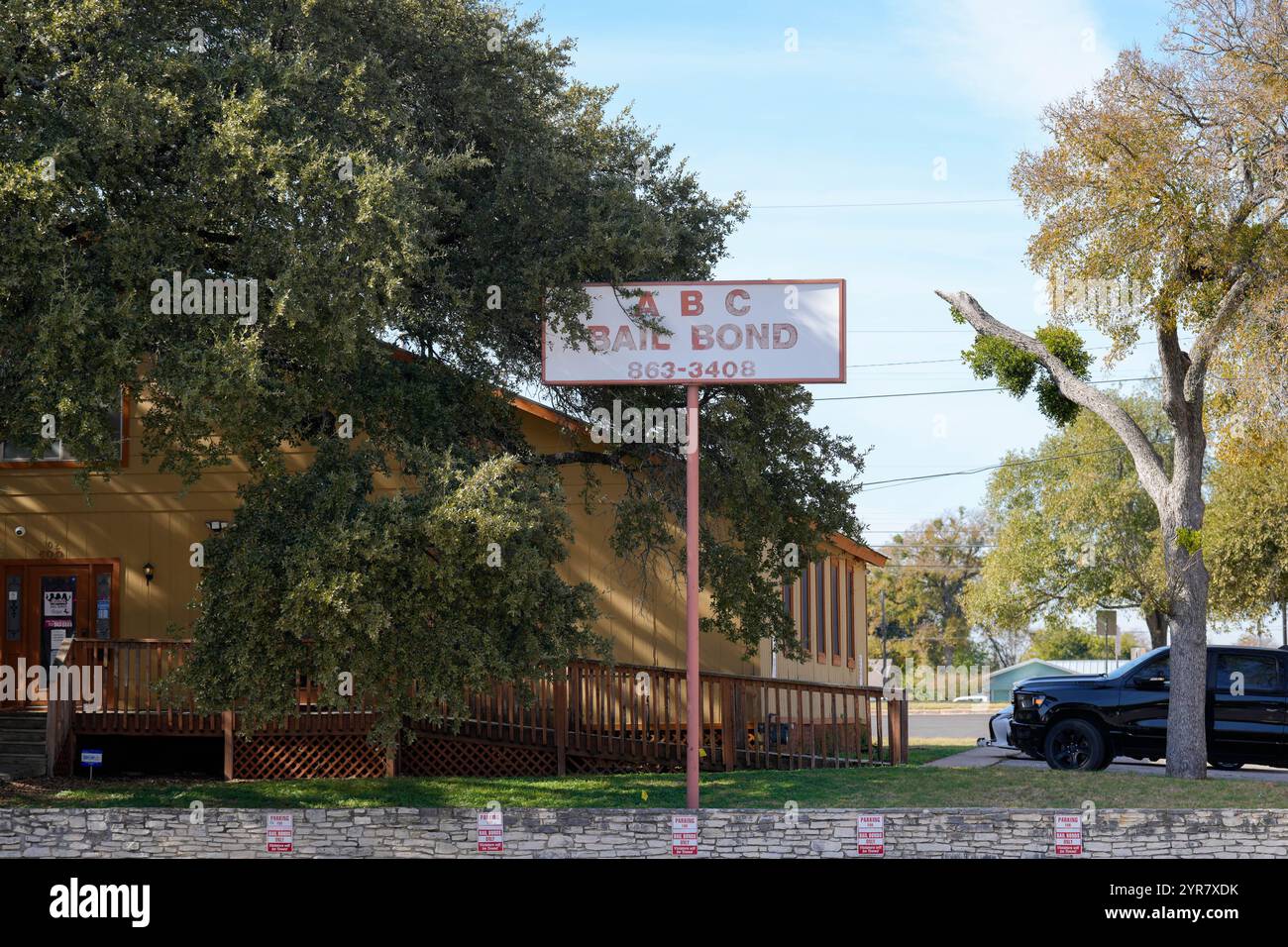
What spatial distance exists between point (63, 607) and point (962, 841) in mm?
15512

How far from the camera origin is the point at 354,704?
15.2 m

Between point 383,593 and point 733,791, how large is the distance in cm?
475

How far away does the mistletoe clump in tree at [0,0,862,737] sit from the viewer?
13344 mm

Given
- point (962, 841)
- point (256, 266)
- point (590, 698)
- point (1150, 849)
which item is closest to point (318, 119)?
point (256, 266)

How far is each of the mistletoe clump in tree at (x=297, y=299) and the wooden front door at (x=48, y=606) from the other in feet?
23.6

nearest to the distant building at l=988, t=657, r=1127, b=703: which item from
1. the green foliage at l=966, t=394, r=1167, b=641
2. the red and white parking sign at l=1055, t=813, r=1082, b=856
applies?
the green foliage at l=966, t=394, r=1167, b=641

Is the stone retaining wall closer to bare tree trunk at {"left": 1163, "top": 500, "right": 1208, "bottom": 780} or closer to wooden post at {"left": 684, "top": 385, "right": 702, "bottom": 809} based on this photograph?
wooden post at {"left": 684, "top": 385, "right": 702, "bottom": 809}

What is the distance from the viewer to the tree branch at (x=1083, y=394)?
57.4 ft

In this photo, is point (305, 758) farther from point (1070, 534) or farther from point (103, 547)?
point (1070, 534)

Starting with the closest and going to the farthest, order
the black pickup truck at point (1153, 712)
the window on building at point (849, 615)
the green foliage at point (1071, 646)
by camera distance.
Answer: the black pickup truck at point (1153, 712)
the window on building at point (849, 615)
the green foliage at point (1071, 646)

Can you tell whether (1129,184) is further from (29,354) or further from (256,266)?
(29,354)

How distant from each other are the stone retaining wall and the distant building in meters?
51.7

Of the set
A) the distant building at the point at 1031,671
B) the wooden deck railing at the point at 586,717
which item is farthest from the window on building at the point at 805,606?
the distant building at the point at 1031,671

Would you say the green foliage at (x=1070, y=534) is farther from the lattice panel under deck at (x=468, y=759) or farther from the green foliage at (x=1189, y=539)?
the lattice panel under deck at (x=468, y=759)
